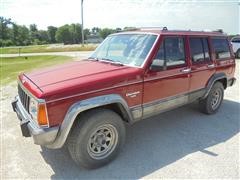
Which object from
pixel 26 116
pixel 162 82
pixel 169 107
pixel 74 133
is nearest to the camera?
pixel 74 133

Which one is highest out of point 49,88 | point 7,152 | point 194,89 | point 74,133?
point 49,88

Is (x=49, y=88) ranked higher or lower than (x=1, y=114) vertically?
higher

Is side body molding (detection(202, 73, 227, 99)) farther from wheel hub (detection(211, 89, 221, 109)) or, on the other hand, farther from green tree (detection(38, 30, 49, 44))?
green tree (detection(38, 30, 49, 44))

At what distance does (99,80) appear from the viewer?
320 cm

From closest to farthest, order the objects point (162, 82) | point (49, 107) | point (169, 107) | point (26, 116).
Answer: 1. point (49, 107)
2. point (26, 116)
3. point (162, 82)
4. point (169, 107)

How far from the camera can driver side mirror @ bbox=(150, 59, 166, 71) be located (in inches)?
147

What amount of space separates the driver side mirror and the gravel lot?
131cm

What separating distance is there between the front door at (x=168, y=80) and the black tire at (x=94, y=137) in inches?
25.3

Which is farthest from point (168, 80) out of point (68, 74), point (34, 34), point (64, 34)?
point (34, 34)

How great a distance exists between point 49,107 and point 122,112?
1165 mm

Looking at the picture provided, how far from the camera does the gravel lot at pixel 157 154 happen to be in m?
3.30

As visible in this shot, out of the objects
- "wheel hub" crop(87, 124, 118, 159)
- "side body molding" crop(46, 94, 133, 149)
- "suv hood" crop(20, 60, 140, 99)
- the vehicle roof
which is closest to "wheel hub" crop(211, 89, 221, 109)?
the vehicle roof

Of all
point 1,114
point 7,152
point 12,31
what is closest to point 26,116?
point 7,152

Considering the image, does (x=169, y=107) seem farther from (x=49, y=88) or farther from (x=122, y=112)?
(x=49, y=88)
